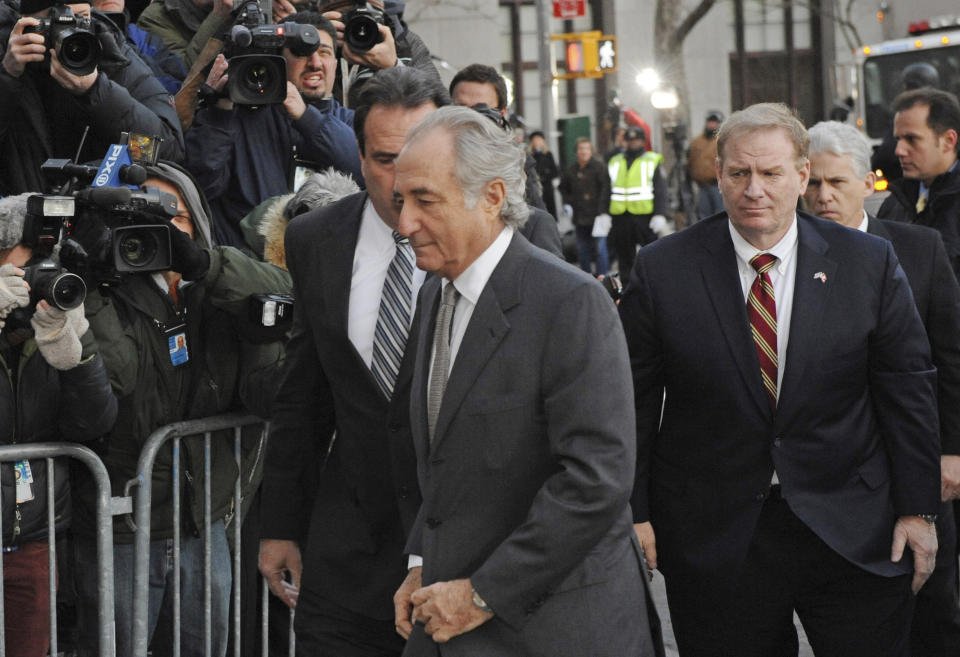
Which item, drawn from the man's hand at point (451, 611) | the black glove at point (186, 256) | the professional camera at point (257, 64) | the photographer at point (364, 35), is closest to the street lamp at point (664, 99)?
the photographer at point (364, 35)

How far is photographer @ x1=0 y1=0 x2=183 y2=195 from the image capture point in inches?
209

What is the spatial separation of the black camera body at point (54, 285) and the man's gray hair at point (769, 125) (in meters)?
1.98

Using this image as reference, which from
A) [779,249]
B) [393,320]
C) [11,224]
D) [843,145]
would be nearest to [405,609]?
[393,320]

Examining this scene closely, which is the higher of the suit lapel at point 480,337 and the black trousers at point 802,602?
the suit lapel at point 480,337

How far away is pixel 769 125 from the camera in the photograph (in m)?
4.34

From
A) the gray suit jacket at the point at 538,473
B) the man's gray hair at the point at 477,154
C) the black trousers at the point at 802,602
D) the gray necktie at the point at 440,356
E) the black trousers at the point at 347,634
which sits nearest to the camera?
the gray suit jacket at the point at 538,473

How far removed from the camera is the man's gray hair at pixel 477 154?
3230 millimetres

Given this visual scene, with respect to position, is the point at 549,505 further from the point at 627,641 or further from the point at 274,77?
the point at 274,77

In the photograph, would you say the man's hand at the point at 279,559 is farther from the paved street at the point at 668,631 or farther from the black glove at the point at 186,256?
the paved street at the point at 668,631

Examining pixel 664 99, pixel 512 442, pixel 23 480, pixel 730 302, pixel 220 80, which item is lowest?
pixel 23 480

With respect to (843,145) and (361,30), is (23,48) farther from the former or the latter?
(843,145)

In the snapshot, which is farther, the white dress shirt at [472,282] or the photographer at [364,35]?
the photographer at [364,35]

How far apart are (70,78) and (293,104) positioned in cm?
90

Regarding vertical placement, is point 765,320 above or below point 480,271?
below
